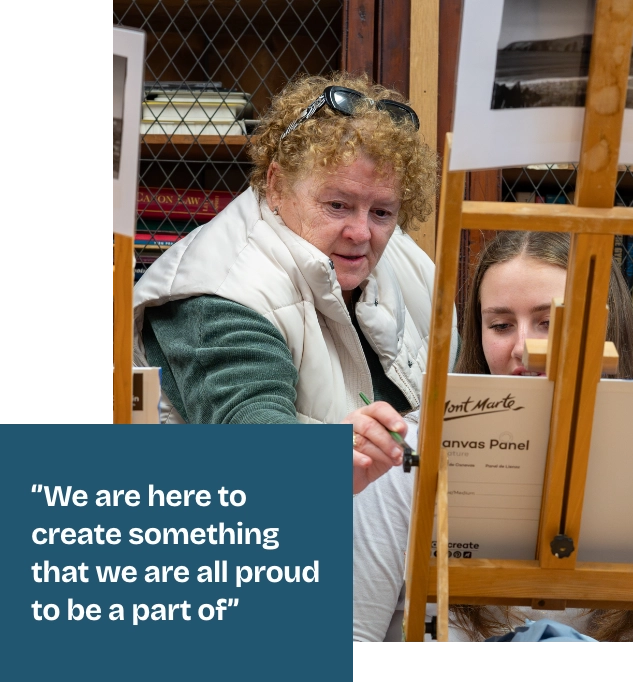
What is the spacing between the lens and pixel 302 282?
64.6 inches

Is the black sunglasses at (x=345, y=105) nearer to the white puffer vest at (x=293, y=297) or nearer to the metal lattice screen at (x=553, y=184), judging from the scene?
the white puffer vest at (x=293, y=297)

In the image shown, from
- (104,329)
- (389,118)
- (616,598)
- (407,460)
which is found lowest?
(616,598)

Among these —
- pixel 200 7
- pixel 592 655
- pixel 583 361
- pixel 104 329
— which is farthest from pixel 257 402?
pixel 200 7

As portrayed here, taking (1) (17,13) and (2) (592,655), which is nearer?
(2) (592,655)

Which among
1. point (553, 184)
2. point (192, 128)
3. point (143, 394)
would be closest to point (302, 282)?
point (143, 394)

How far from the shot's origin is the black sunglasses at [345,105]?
66.9 inches

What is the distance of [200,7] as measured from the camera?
2465 mm

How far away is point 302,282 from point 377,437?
679 mm

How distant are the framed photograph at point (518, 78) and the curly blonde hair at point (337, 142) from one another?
0.90 meters

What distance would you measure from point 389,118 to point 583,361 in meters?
0.99

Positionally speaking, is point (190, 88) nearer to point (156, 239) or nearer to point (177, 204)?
point (177, 204)

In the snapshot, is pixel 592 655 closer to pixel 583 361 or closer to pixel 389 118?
pixel 583 361

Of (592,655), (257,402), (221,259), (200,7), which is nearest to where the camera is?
(592,655)

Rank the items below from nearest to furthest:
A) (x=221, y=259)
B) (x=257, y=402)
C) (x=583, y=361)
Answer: (x=583, y=361), (x=257, y=402), (x=221, y=259)
